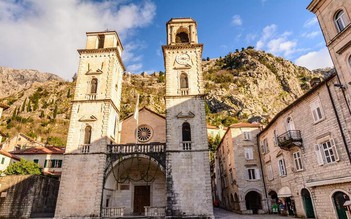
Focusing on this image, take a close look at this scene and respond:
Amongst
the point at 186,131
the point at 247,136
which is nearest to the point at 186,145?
the point at 186,131

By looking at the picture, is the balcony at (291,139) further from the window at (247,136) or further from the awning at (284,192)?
the window at (247,136)

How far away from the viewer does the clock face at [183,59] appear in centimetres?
2400

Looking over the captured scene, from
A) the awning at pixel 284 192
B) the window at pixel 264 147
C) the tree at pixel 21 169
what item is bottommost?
the awning at pixel 284 192

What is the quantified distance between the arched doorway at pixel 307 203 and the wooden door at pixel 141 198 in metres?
14.3

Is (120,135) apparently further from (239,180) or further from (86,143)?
(239,180)

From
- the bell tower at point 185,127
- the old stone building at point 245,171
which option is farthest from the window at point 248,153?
Result: the bell tower at point 185,127

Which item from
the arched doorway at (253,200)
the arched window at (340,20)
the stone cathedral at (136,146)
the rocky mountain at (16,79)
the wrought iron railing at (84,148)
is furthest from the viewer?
the rocky mountain at (16,79)

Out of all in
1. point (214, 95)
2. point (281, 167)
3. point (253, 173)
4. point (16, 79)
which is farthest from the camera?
point (16, 79)

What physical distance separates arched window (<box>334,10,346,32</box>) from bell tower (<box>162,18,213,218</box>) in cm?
1187

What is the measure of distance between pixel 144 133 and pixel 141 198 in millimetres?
7194

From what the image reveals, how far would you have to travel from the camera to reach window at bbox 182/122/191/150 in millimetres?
20531

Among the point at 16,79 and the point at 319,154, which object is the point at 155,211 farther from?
the point at 16,79

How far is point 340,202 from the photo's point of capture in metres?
15.0

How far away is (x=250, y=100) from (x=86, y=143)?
81.2 metres
